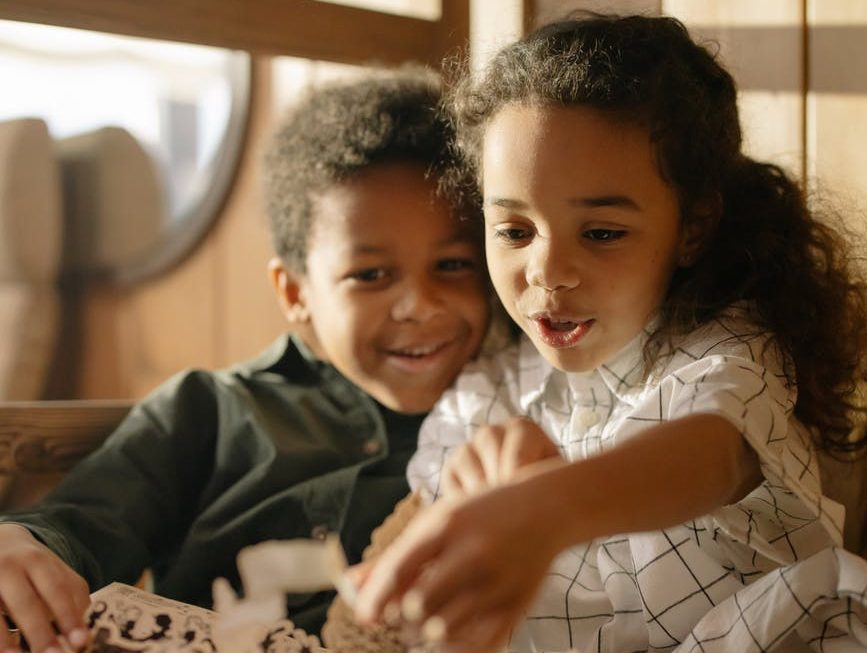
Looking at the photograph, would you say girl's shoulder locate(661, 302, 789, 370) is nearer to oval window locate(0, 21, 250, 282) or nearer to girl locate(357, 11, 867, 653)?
girl locate(357, 11, 867, 653)

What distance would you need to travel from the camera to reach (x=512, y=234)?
0.85 metres

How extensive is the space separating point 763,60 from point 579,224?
0.38 meters

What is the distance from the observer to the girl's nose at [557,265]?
779 millimetres

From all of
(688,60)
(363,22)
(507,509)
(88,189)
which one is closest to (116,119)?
(88,189)

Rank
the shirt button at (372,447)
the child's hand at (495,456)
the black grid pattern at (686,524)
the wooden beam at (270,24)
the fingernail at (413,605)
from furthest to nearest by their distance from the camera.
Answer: the shirt button at (372,447) < the wooden beam at (270,24) < the black grid pattern at (686,524) < the child's hand at (495,456) < the fingernail at (413,605)

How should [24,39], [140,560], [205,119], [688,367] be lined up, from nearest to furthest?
1. [688,367]
2. [140,560]
3. [24,39]
4. [205,119]

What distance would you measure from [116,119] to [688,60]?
3.63 feet

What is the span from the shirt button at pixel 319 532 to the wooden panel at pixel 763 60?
574 mm

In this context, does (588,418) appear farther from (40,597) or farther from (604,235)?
(40,597)

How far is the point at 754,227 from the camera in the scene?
876mm

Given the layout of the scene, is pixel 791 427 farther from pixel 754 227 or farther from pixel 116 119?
pixel 116 119

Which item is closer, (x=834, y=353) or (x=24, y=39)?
(x=834, y=353)

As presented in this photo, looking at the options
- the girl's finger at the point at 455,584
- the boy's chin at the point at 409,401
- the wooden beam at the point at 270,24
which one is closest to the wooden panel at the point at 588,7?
the wooden beam at the point at 270,24

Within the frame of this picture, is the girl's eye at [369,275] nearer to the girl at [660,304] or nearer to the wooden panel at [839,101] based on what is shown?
the girl at [660,304]
